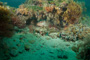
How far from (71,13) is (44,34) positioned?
305 centimetres

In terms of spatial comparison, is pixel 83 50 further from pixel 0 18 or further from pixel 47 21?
pixel 47 21

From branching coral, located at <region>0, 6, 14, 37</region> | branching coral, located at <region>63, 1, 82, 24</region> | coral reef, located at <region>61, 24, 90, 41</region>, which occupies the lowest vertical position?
coral reef, located at <region>61, 24, 90, 41</region>

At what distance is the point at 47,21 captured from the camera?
693 centimetres

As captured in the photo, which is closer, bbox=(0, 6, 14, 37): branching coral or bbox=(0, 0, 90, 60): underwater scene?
bbox=(0, 6, 14, 37): branching coral

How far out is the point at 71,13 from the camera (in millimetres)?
6781

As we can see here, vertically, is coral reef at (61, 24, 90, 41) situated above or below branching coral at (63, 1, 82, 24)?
below

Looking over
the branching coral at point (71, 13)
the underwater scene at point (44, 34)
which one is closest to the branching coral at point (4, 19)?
the underwater scene at point (44, 34)

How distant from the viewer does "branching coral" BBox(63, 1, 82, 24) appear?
6.71 metres

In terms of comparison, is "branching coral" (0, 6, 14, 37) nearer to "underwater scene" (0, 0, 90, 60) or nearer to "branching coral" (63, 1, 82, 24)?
"underwater scene" (0, 0, 90, 60)

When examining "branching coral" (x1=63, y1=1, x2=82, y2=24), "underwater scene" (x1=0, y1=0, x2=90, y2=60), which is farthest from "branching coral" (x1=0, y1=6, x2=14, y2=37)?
"branching coral" (x1=63, y1=1, x2=82, y2=24)

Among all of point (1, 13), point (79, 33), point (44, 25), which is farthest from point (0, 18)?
A: point (79, 33)

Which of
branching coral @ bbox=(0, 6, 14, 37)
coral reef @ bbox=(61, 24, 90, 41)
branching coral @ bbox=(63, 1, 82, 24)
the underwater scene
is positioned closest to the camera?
branching coral @ bbox=(0, 6, 14, 37)

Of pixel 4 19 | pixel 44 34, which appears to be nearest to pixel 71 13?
pixel 44 34

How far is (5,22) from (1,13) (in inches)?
13.3
